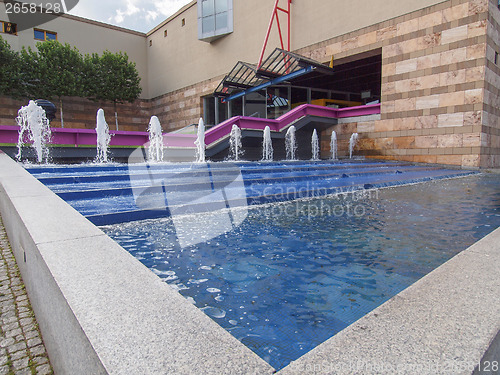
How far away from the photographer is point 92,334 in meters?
1.09

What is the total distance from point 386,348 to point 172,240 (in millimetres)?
2462

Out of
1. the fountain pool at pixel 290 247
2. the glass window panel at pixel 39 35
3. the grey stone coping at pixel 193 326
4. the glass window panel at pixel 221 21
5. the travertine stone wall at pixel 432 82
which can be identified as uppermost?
the glass window panel at pixel 39 35

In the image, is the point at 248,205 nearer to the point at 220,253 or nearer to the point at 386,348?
the point at 220,253

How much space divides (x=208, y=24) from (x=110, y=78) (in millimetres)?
8456

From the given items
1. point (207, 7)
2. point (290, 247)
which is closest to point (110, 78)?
point (207, 7)

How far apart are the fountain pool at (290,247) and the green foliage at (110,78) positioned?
63.7 ft

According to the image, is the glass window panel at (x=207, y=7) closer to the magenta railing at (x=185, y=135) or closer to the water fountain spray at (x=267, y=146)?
the magenta railing at (x=185, y=135)

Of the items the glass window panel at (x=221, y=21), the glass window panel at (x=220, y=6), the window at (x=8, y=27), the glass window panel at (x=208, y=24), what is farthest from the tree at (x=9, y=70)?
the glass window panel at (x=220, y=6)

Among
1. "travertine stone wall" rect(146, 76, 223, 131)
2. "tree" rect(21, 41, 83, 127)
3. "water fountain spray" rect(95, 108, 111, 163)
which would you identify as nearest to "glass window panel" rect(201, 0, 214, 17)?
"travertine stone wall" rect(146, 76, 223, 131)

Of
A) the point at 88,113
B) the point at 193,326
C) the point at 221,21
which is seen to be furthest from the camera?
the point at 88,113

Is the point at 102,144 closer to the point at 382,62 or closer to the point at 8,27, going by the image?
the point at 382,62

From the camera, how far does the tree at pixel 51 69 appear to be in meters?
20.4

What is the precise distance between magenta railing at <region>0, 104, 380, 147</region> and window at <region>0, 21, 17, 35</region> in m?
18.0

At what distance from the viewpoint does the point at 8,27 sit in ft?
72.4
